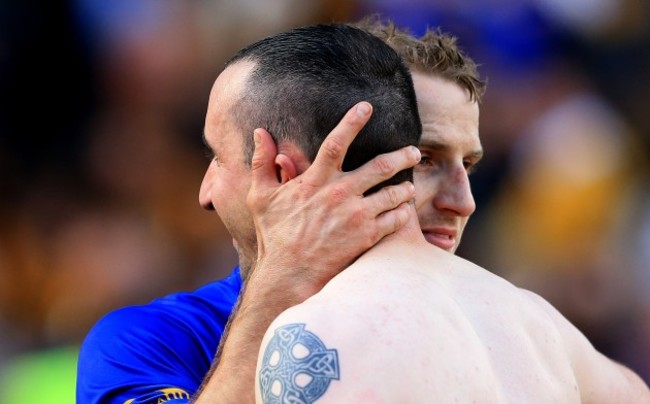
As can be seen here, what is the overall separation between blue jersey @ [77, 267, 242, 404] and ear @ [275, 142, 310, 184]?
832mm

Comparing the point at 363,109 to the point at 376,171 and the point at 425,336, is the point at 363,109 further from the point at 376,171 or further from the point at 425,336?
the point at 425,336

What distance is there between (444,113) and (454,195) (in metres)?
0.32

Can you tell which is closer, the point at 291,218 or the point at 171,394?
the point at 291,218

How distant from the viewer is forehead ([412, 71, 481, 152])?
140 inches

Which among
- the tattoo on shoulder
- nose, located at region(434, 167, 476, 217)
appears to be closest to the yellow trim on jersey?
the tattoo on shoulder

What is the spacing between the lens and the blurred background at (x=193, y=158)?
6.40 m

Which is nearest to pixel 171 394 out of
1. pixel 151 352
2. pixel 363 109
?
pixel 151 352

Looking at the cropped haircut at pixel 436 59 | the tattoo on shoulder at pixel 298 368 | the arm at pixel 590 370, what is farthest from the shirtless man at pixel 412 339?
the cropped haircut at pixel 436 59

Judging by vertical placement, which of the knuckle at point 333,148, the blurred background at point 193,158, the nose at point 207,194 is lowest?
the blurred background at point 193,158

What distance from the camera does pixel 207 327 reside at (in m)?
3.54

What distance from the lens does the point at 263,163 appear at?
8.59ft

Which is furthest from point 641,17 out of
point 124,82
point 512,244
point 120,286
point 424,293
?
point 424,293

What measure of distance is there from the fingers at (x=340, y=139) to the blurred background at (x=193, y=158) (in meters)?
4.03

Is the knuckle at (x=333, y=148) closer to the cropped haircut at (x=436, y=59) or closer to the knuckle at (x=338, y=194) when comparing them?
the knuckle at (x=338, y=194)
